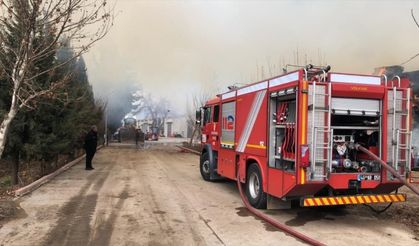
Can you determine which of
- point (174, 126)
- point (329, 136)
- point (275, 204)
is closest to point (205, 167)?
point (275, 204)

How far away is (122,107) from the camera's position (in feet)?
143

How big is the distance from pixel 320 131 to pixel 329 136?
172 millimetres

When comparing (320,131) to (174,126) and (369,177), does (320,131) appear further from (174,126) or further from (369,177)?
(174,126)

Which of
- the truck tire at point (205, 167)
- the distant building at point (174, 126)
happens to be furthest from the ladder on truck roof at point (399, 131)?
the distant building at point (174, 126)

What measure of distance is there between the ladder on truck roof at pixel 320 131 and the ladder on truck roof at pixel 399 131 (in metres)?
1.16

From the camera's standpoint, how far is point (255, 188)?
8.17 meters

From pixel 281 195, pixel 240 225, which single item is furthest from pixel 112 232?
pixel 281 195

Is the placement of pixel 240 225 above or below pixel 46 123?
below

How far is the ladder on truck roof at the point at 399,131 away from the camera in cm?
683

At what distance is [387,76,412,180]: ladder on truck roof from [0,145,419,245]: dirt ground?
1013 mm

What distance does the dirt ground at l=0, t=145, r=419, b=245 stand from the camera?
5852mm

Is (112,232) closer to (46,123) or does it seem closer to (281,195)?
(281,195)

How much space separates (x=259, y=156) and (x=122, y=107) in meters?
37.1

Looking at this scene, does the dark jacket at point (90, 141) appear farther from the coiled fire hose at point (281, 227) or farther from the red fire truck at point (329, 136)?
the red fire truck at point (329, 136)
